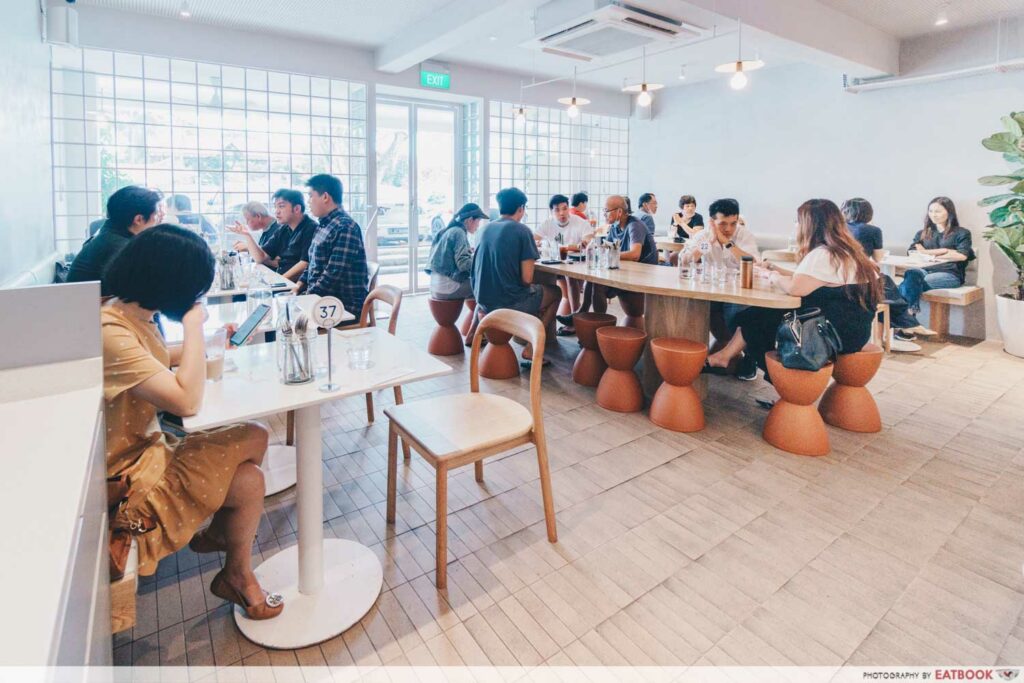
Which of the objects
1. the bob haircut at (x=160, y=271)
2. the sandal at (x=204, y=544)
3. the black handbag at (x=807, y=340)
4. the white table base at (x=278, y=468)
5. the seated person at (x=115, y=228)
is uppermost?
the seated person at (x=115, y=228)

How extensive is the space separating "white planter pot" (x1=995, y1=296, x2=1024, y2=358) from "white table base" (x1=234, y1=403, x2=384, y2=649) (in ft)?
18.9

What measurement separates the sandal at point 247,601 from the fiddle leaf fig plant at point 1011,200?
6.01 meters

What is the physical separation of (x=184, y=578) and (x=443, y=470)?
100 cm

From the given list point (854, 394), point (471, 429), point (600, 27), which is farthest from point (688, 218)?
point (471, 429)

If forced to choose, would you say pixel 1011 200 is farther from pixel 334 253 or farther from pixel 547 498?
pixel 334 253

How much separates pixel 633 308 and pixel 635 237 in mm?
591

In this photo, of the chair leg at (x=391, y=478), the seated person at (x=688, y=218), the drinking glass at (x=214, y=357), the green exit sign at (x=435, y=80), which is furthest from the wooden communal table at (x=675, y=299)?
the green exit sign at (x=435, y=80)

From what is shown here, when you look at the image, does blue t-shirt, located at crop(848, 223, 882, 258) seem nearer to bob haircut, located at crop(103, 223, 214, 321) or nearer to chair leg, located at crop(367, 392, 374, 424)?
chair leg, located at crop(367, 392, 374, 424)

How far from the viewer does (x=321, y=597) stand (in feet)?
6.22

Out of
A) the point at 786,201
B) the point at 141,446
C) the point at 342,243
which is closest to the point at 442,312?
the point at 342,243

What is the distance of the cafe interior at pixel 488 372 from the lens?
1.54 metres

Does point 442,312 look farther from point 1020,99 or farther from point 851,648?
point 1020,99

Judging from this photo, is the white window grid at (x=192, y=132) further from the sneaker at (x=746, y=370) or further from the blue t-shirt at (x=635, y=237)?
the sneaker at (x=746, y=370)

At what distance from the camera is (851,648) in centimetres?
173
